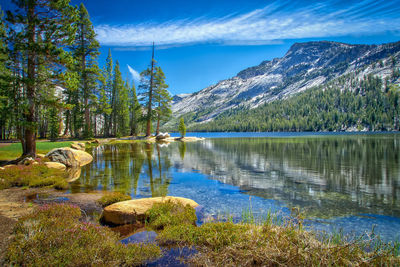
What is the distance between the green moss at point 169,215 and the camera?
7.12 metres

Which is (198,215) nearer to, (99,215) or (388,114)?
(99,215)

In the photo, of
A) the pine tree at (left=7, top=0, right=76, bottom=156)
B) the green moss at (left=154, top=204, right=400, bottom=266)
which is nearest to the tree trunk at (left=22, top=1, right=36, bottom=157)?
the pine tree at (left=7, top=0, right=76, bottom=156)

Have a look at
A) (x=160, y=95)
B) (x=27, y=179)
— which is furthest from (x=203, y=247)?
(x=160, y=95)

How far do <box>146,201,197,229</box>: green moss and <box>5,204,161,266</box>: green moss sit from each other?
1.49 metres

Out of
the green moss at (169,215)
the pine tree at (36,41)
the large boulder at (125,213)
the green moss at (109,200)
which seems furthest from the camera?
the pine tree at (36,41)

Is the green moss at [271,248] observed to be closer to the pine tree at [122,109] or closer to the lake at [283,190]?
the lake at [283,190]

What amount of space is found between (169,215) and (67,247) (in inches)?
130

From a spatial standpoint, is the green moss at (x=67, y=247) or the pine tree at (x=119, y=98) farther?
the pine tree at (x=119, y=98)

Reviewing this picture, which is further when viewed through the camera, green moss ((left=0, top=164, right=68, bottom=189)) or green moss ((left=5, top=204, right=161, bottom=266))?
green moss ((left=0, top=164, right=68, bottom=189))

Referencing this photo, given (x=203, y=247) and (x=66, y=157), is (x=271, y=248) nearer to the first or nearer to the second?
(x=203, y=247)

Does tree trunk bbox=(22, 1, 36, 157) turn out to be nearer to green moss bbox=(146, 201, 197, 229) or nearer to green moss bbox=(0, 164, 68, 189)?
green moss bbox=(0, 164, 68, 189)

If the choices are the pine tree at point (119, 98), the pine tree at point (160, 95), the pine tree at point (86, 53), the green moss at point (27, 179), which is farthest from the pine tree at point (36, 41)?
the pine tree at point (119, 98)

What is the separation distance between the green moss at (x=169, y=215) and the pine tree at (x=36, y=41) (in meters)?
14.4

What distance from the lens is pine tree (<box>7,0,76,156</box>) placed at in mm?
15734
